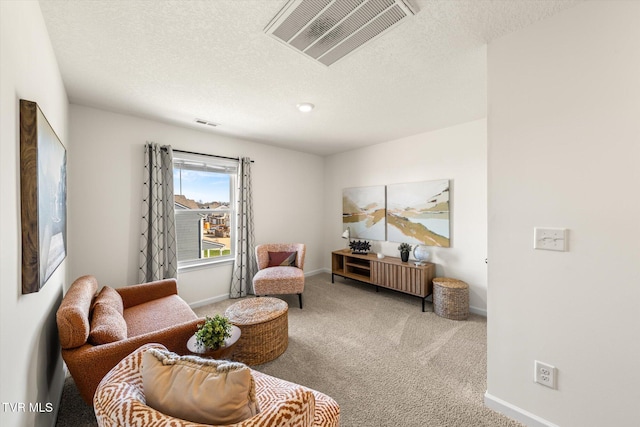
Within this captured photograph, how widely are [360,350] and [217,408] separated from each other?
72.4 inches

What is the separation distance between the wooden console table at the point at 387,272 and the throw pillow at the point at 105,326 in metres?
2.98

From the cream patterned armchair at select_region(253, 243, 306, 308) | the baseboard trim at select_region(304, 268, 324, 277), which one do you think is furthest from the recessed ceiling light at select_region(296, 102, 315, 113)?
the baseboard trim at select_region(304, 268, 324, 277)

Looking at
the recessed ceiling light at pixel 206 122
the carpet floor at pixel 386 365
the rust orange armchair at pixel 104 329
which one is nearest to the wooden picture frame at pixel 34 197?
the rust orange armchair at pixel 104 329

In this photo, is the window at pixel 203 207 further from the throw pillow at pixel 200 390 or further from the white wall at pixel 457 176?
the throw pillow at pixel 200 390

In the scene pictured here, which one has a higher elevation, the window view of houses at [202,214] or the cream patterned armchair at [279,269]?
the window view of houses at [202,214]

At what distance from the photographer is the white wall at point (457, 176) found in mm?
3090

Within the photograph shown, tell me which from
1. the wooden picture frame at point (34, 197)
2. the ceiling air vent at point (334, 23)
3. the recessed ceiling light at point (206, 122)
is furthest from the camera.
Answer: the recessed ceiling light at point (206, 122)

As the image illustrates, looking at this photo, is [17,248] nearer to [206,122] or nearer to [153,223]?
[153,223]

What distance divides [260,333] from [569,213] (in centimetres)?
227

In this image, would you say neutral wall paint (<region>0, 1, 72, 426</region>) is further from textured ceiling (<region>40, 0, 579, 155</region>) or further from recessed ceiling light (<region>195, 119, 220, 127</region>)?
recessed ceiling light (<region>195, 119, 220, 127</region>)

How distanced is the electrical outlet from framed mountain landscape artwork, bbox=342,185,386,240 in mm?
2685

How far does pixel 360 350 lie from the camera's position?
2.31 meters

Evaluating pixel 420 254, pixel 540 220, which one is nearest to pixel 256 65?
pixel 540 220

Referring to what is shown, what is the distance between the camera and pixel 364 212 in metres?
4.34
